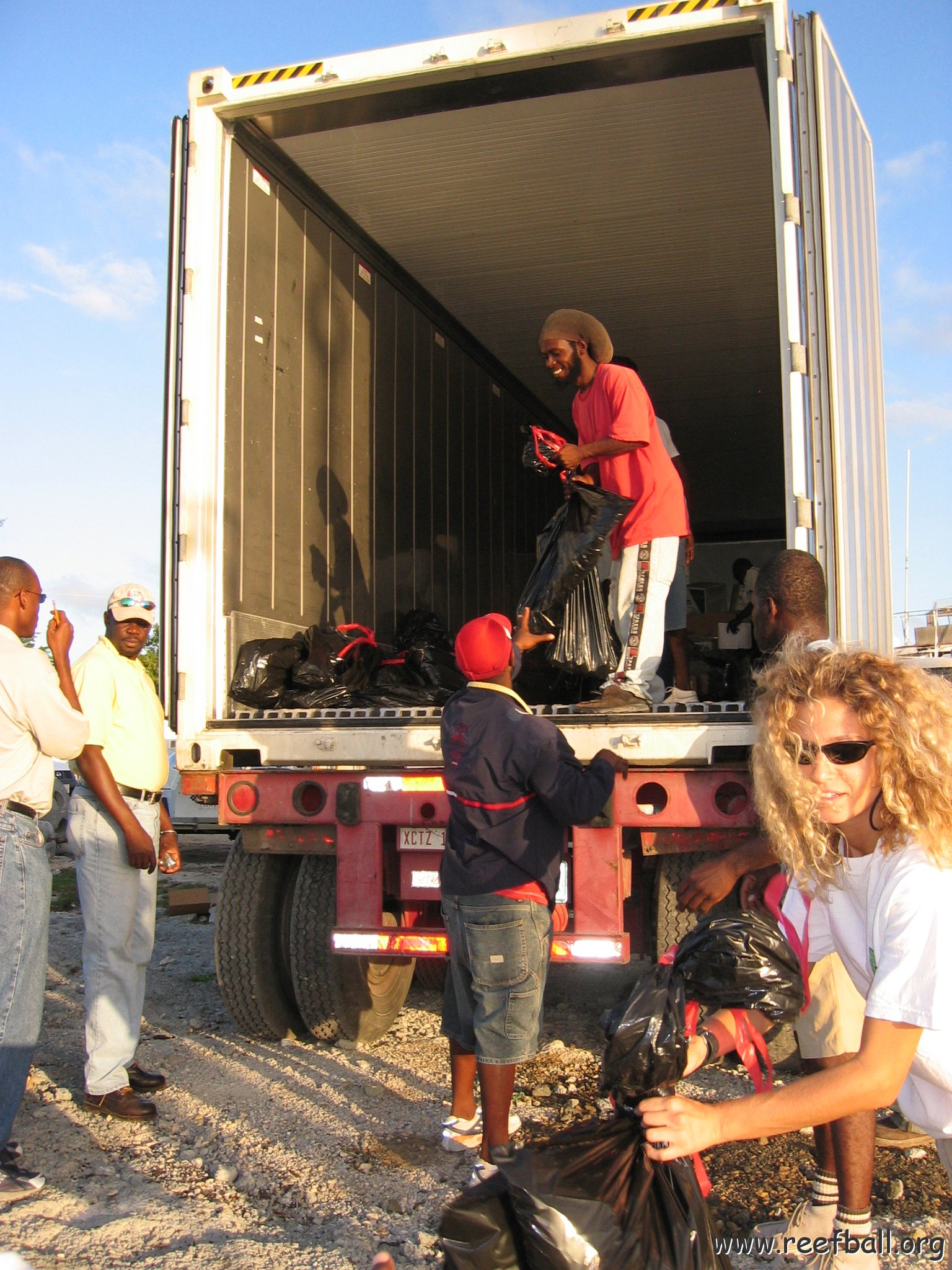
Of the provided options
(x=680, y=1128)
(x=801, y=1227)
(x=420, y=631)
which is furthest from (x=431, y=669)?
(x=680, y=1128)

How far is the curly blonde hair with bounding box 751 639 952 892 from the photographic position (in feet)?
5.97

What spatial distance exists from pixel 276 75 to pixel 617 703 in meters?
2.89

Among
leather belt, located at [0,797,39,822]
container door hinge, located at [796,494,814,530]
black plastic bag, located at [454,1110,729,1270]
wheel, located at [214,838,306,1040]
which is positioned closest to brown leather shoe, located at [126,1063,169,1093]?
wheel, located at [214,838,306,1040]

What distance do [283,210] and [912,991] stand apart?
4.64 metres

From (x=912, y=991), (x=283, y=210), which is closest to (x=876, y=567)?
(x=283, y=210)

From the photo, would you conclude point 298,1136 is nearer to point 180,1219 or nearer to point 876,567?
point 180,1219

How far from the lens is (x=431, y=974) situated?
544 centimetres

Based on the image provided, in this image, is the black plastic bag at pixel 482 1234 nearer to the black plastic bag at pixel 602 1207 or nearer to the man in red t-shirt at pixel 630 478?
the black plastic bag at pixel 602 1207

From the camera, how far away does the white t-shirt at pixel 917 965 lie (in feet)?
5.48

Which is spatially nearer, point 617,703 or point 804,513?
point 804,513

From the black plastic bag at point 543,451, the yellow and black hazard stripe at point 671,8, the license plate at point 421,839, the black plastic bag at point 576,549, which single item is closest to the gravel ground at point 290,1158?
the license plate at point 421,839

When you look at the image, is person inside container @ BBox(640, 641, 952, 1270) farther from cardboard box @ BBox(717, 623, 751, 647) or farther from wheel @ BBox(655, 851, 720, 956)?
cardboard box @ BBox(717, 623, 751, 647)

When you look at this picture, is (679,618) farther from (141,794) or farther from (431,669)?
(141,794)

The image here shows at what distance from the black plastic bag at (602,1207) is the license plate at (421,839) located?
6.84 ft
